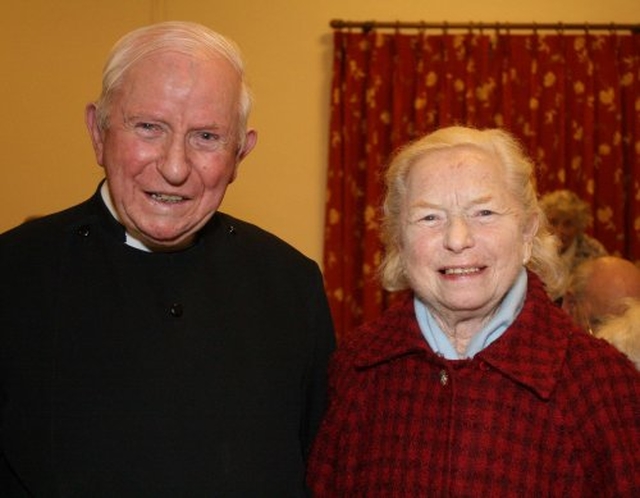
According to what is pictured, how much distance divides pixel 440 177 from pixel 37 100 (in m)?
4.03

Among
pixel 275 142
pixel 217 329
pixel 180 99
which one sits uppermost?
pixel 275 142

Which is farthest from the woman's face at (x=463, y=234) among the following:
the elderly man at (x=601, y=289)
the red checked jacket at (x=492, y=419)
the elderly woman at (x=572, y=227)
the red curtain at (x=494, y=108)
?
the red curtain at (x=494, y=108)

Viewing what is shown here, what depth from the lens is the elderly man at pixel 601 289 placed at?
3.23 meters

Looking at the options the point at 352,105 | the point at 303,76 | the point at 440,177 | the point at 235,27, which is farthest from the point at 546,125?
the point at 440,177

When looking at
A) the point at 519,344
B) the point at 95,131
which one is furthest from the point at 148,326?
the point at 519,344

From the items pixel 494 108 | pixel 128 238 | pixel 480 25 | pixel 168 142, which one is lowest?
pixel 128 238

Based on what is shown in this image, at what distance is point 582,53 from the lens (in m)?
5.43

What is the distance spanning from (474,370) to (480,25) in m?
4.10

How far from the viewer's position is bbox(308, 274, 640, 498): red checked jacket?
5.18 feet

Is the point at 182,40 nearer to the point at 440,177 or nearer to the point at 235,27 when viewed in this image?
the point at 440,177

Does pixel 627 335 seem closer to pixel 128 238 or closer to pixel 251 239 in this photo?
pixel 251 239

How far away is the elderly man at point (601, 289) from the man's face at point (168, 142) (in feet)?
6.55

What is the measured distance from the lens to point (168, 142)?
65.7 inches

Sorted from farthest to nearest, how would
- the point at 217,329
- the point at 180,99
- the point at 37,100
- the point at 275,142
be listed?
the point at 275,142 → the point at 37,100 → the point at 217,329 → the point at 180,99
